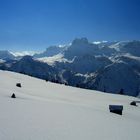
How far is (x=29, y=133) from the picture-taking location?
9.95 metres

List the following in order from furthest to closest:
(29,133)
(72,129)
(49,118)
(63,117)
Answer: (63,117)
(49,118)
(72,129)
(29,133)

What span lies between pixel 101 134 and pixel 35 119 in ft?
10.4

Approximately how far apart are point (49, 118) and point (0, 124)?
363 cm

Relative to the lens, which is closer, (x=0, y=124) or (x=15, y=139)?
(x=15, y=139)

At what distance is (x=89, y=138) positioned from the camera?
10883 millimetres

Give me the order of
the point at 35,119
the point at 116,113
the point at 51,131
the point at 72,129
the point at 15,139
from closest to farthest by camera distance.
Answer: the point at 15,139 → the point at 51,131 → the point at 72,129 → the point at 35,119 → the point at 116,113

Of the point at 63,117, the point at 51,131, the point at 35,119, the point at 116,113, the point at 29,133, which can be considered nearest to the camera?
the point at 29,133

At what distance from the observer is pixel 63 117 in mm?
14727

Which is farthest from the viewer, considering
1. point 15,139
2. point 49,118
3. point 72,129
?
point 49,118

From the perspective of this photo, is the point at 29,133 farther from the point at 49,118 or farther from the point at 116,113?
the point at 116,113

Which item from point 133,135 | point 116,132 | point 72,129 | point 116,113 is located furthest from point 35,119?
point 116,113

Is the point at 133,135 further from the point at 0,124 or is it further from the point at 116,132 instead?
the point at 0,124

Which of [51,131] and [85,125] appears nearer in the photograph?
[51,131]

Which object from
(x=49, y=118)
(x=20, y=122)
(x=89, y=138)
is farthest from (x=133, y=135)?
(x=20, y=122)
